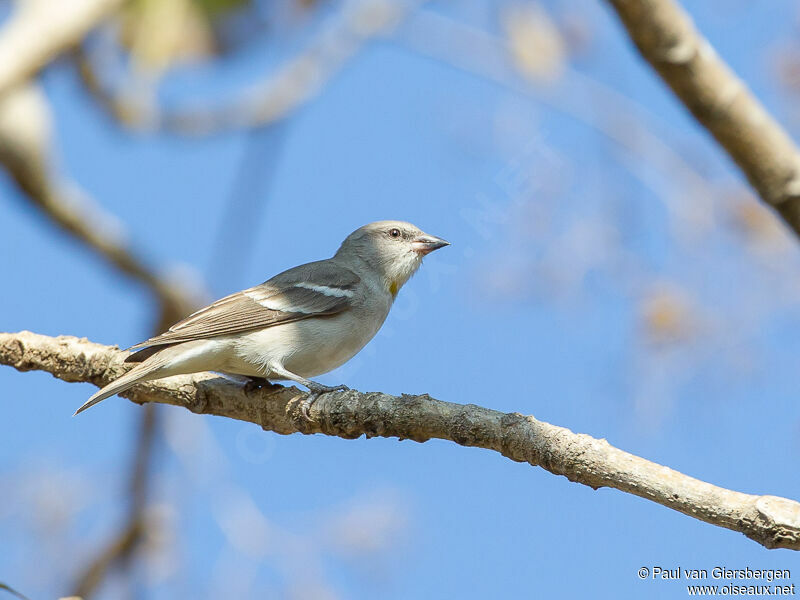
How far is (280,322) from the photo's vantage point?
17.4 feet

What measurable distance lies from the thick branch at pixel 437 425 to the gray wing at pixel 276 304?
294 millimetres

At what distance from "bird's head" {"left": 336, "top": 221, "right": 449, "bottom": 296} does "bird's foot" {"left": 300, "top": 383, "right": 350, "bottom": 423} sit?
1.83m

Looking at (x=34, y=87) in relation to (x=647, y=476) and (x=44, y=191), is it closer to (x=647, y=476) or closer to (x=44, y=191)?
(x=44, y=191)

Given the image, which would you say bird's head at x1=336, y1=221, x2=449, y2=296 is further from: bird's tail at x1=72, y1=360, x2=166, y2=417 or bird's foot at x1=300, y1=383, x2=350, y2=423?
bird's tail at x1=72, y1=360, x2=166, y2=417

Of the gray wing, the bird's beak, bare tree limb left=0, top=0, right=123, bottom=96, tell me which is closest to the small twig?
the gray wing

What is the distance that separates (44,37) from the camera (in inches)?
161

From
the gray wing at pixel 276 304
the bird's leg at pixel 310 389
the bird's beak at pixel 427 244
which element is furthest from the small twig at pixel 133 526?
the bird's beak at pixel 427 244

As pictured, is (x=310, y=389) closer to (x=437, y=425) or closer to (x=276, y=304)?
(x=276, y=304)

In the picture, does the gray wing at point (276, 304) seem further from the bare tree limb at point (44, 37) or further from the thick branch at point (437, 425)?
the bare tree limb at point (44, 37)

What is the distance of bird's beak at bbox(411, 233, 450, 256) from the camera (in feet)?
20.6

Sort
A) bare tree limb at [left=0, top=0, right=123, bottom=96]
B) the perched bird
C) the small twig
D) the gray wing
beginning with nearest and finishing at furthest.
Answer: bare tree limb at [left=0, top=0, right=123, bottom=96], the perched bird, the gray wing, the small twig

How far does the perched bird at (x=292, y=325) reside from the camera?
4.66 meters

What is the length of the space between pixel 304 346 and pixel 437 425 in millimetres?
1986

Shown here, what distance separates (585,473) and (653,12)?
1760mm
